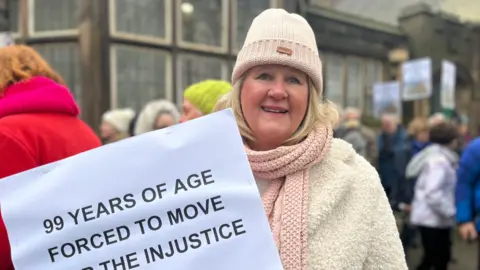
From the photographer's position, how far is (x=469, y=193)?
142 inches

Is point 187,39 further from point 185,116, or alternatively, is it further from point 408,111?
point 408,111

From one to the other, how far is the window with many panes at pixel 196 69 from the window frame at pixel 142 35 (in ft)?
0.89

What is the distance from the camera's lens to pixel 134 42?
5531mm

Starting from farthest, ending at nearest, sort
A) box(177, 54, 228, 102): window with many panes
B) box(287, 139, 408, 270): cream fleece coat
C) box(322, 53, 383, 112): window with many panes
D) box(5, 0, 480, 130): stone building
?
1. box(322, 53, 383, 112): window with many panes
2. box(177, 54, 228, 102): window with many panes
3. box(5, 0, 480, 130): stone building
4. box(287, 139, 408, 270): cream fleece coat

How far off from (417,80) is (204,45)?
4.32 meters

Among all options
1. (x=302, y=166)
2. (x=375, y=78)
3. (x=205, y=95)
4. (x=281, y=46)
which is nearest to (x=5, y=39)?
(x=205, y=95)

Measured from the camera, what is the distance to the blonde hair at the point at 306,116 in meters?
1.47

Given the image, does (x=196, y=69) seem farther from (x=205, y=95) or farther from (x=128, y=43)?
(x=205, y=95)

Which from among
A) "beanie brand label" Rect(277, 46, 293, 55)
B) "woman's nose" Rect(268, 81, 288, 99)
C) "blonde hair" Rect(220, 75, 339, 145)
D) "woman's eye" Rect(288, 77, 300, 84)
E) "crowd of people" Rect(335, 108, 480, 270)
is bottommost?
"crowd of people" Rect(335, 108, 480, 270)

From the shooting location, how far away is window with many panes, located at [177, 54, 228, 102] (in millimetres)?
6027

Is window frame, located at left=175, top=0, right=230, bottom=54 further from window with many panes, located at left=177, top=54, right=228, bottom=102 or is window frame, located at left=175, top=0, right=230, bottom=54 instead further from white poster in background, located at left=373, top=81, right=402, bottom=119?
white poster in background, located at left=373, top=81, right=402, bottom=119

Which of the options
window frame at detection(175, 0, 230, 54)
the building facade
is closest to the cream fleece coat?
the building facade

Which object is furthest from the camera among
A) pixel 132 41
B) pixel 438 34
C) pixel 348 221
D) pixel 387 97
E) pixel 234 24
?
pixel 438 34

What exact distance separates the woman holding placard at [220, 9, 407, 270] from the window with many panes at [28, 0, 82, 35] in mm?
4284
